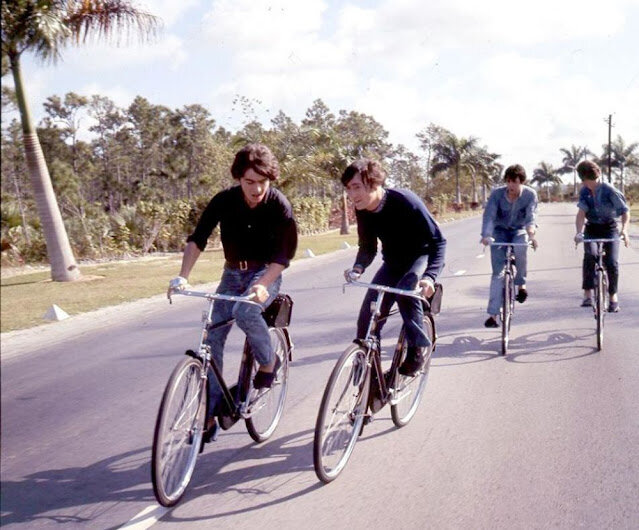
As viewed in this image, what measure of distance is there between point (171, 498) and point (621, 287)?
9592mm

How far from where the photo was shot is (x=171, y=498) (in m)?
3.30

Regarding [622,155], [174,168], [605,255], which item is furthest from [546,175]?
[605,255]

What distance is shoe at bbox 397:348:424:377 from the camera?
432 cm

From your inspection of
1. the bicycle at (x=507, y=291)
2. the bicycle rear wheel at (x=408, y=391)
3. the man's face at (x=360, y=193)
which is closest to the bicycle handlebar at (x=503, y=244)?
the bicycle at (x=507, y=291)

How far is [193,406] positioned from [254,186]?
1193 mm

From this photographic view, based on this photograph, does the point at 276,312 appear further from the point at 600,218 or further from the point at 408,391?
the point at 600,218

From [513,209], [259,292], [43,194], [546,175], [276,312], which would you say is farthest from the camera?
[546,175]

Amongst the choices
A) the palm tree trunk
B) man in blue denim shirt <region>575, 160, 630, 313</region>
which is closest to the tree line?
the palm tree trunk

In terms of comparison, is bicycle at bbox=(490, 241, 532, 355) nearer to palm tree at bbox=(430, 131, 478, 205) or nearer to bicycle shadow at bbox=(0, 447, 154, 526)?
bicycle shadow at bbox=(0, 447, 154, 526)

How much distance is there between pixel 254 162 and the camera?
11.2ft

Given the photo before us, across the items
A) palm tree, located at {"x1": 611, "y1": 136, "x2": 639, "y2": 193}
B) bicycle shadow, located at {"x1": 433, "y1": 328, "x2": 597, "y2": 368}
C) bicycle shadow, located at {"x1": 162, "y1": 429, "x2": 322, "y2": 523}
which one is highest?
palm tree, located at {"x1": 611, "y1": 136, "x2": 639, "y2": 193}

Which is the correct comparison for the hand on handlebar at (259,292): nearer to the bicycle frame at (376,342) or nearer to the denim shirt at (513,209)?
the bicycle frame at (376,342)

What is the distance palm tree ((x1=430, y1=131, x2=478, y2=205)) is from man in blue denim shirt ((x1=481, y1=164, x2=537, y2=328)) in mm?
61769

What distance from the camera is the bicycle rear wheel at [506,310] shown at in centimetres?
661
